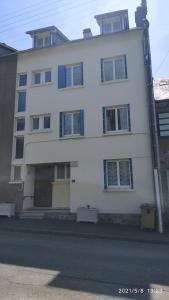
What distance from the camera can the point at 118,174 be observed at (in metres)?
15.7

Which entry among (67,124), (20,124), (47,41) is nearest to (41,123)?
(20,124)

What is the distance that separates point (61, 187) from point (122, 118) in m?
5.37

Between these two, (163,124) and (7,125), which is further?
(7,125)

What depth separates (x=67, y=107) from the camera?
1727cm

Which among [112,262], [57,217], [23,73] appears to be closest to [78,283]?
[112,262]

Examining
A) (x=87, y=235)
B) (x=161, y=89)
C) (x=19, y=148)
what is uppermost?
(x=161, y=89)

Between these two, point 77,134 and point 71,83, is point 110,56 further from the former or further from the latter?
point 77,134

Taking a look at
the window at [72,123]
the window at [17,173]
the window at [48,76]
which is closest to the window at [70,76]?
the window at [48,76]

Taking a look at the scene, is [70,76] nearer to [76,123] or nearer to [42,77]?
[42,77]

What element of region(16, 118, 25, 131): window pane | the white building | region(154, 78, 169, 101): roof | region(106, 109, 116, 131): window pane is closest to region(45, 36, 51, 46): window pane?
the white building

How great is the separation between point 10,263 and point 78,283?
212cm

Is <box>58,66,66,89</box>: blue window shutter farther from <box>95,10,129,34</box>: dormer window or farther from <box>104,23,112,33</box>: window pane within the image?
<box>104,23,112,33</box>: window pane

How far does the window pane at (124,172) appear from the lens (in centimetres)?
1547

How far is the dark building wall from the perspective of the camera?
1731 centimetres
